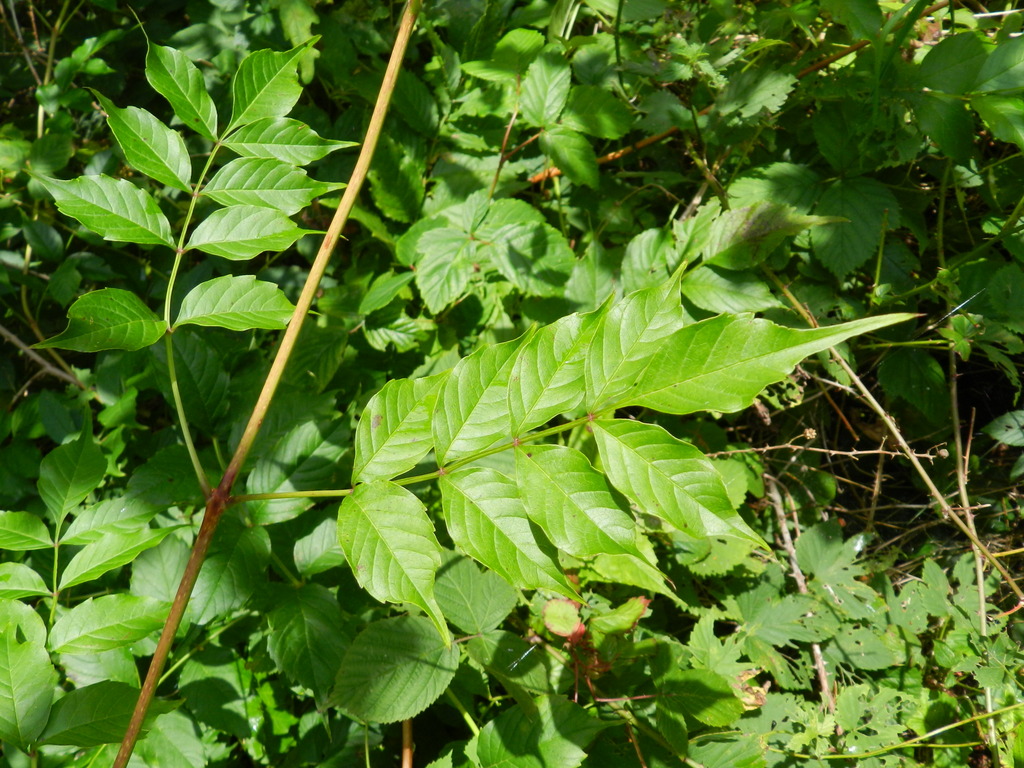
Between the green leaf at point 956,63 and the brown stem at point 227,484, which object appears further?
the green leaf at point 956,63

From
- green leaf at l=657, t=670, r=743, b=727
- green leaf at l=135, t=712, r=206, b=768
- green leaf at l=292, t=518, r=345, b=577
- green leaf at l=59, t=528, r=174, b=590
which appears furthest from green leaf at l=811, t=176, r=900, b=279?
green leaf at l=135, t=712, r=206, b=768

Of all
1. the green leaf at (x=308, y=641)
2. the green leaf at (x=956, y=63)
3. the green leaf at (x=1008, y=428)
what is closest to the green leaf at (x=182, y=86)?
the green leaf at (x=308, y=641)

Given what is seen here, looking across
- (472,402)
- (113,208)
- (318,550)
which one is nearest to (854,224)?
(472,402)

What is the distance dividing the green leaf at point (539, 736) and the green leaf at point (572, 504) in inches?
24.9

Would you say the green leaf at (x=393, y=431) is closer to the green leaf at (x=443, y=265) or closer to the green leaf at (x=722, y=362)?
the green leaf at (x=722, y=362)

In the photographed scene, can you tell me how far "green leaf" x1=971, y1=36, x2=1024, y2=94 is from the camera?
58.4 inches

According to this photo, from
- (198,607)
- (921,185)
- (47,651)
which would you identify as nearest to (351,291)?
(198,607)

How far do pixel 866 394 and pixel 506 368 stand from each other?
1.14m

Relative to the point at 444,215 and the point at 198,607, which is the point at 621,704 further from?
the point at 444,215

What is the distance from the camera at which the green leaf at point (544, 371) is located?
3.00 ft

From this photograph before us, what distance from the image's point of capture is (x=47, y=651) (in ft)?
3.91

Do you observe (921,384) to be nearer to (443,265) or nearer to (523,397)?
(443,265)

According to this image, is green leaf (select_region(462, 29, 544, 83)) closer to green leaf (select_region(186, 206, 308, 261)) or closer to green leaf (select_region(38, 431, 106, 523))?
green leaf (select_region(186, 206, 308, 261))

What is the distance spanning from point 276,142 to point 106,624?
93 cm
